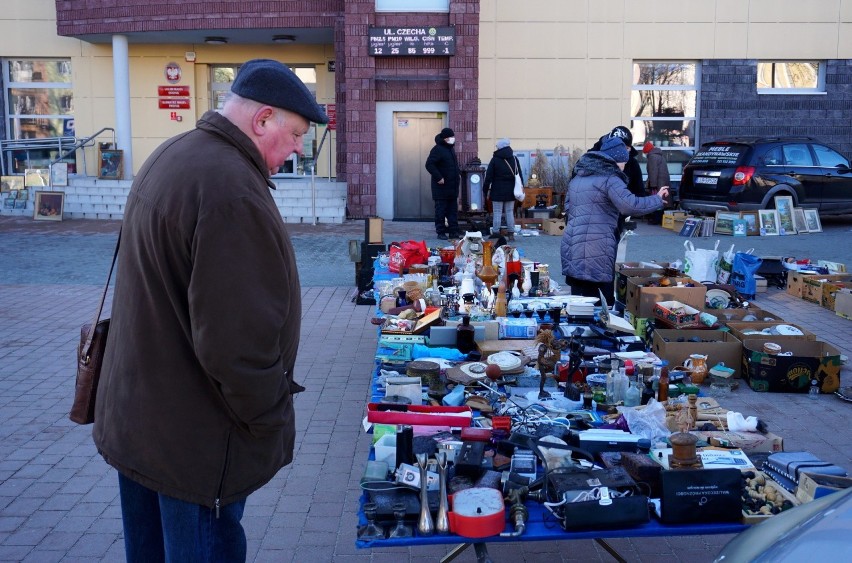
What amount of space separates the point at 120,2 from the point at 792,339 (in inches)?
617

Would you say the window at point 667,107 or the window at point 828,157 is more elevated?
the window at point 667,107

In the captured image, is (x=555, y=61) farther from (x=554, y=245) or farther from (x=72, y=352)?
(x=72, y=352)

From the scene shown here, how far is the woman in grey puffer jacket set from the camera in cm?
715

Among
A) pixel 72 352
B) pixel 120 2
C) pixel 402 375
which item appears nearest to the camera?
pixel 402 375

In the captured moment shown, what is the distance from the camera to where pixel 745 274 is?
9930 millimetres

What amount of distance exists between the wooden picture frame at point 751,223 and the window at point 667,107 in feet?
11.8

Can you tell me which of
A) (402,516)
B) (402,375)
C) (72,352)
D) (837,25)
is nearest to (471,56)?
(837,25)

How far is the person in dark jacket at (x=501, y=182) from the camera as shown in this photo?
15.0 metres

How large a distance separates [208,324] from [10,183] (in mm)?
18987

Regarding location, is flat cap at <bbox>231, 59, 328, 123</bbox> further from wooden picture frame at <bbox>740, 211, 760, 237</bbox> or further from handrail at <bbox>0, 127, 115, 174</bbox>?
handrail at <bbox>0, 127, 115, 174</bbox>

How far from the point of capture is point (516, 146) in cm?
1866

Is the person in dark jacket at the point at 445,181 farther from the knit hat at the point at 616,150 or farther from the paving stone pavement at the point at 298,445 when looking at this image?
the knit hat at the point at 616,150

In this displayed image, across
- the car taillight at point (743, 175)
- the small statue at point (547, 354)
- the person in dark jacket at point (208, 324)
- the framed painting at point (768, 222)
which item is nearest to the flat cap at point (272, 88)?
the person in dark jacket at point (208, 324)

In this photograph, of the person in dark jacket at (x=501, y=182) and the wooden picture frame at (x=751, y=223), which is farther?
the wooden picture frame at (x=751, y=223)
